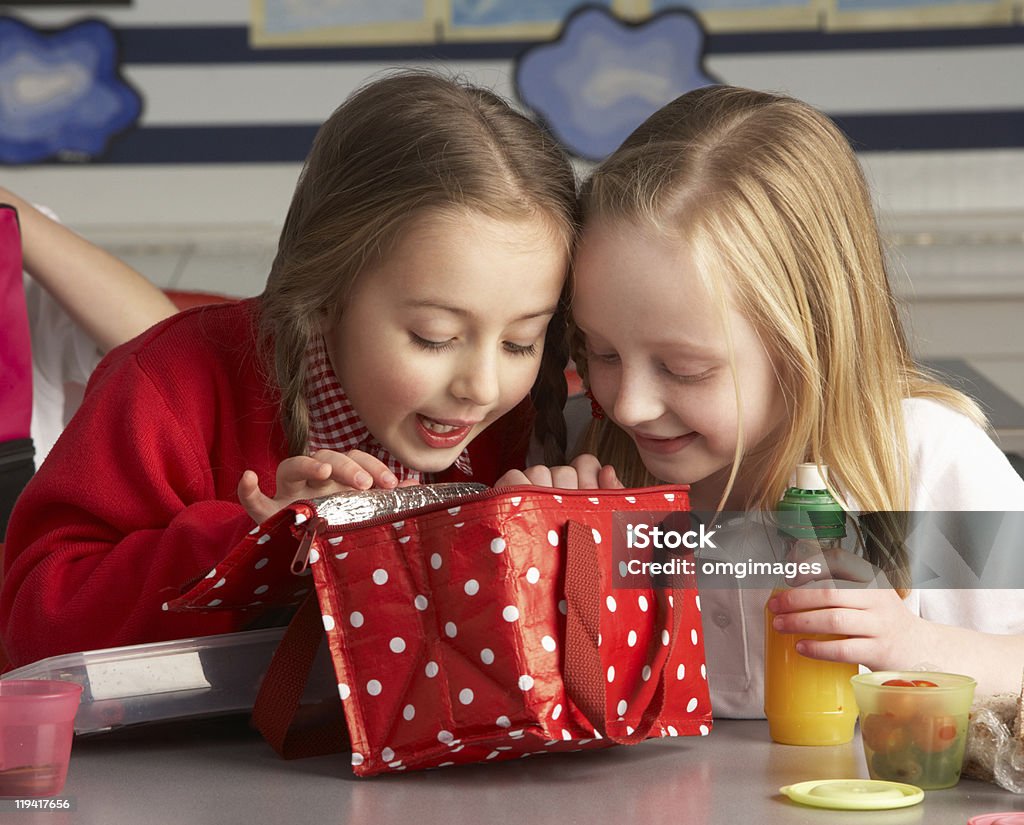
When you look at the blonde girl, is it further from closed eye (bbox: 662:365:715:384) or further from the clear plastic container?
the clear plastic container

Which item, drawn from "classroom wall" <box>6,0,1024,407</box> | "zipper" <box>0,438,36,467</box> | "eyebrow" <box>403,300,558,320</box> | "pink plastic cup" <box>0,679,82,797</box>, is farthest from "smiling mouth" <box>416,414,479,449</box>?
"classroom wall" <box>6,0,1024,407</box>

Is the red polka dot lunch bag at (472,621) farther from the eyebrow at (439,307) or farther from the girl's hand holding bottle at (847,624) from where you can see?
the eyebrow at (439,307)

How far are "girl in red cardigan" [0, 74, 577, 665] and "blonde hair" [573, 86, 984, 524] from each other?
4.1 inches

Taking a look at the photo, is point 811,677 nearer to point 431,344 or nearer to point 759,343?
point 759,343

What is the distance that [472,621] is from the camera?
89 centimetres

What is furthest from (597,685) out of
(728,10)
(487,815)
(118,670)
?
(728,10)

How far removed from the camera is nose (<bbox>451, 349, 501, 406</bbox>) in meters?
1.19

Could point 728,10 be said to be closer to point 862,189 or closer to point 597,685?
point 862,189

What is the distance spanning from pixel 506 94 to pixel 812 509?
5.99 ft

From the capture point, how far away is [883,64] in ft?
8.77

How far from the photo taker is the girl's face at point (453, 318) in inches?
46.6

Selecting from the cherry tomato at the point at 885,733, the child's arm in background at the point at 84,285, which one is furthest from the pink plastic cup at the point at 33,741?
the child's arm in background at the point at 84,285

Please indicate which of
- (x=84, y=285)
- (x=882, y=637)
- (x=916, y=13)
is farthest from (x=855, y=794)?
(x=916, y=13)

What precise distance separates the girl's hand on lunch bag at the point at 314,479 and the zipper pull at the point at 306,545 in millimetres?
106
